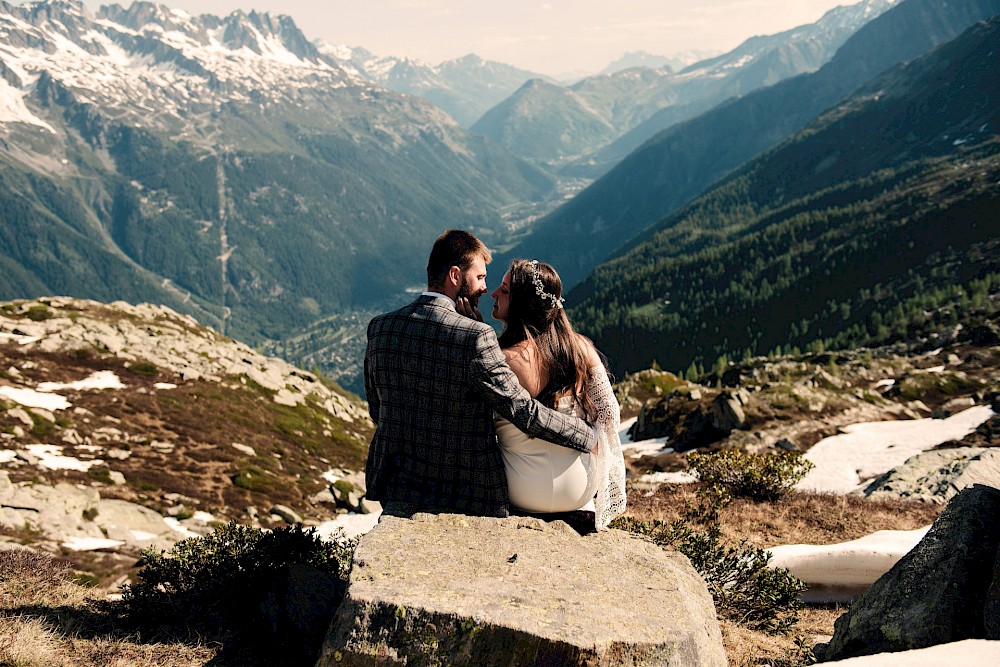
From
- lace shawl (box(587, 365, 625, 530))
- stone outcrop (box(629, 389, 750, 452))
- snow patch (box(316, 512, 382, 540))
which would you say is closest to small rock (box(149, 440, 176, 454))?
snow patch (box(316, 512, 382, 540))

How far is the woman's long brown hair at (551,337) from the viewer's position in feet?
28.1

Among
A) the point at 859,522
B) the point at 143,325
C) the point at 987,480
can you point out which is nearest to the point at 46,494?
the point at 859,522

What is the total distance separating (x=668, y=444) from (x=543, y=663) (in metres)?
43.6

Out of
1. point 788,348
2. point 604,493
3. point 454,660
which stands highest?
point 604,493

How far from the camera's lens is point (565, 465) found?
8312 mm

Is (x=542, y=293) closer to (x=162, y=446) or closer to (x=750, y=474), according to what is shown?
(x=750, y=474)

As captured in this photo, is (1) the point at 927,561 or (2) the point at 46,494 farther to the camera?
(2) the point at 46,494

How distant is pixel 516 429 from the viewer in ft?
26.6

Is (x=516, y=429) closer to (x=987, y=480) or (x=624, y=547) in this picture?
(x=624, y=547)

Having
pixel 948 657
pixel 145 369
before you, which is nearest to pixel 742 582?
pixel 948 657

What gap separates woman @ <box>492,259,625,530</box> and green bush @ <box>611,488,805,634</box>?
3.37m

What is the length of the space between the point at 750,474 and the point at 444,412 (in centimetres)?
1410

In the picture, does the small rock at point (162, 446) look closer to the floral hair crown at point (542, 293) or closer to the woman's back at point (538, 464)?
the woman's back at point (538, 464)

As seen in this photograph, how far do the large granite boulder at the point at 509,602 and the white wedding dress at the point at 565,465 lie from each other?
1.30 ft
